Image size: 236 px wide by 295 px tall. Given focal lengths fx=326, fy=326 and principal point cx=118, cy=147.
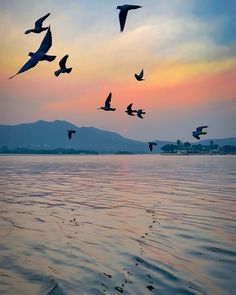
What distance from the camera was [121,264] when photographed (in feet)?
38.0

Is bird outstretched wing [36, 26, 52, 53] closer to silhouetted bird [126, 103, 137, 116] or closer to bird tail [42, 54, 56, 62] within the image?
bird tail [42, 54, 56, 62]

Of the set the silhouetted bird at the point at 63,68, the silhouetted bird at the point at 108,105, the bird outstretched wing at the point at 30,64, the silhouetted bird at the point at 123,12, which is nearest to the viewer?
the bird outstretched wing at the point at 30,64

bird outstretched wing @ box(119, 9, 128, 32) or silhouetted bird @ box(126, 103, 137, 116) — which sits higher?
bird outstretched wing @ box(119, 9, 128, 32)

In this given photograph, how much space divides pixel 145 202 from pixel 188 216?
6.43 metres

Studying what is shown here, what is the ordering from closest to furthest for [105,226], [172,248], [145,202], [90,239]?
1. [172,248]
2. [90,239]
3. [105,226]
4. [145,202]

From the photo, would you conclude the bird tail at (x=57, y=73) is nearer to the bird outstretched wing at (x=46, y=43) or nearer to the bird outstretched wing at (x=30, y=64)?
the bird outstretched wing at (x=46, y=43)

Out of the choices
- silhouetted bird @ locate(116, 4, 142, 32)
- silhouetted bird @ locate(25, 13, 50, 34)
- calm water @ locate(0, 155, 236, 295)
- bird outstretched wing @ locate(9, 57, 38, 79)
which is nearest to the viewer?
bird outstretched wing @ locate(9, 57, 38, 79)

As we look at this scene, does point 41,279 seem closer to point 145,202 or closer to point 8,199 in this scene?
point 145,202

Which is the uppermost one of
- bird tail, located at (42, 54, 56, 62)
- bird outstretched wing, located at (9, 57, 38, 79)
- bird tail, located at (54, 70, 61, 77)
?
bird tail, located at (54, 70, 61, 77)

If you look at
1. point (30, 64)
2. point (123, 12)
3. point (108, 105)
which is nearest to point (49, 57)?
point (30, 64)

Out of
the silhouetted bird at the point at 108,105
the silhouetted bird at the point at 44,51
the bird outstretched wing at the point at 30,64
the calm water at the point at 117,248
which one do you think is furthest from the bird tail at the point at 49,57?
the silhouetted bird at the point at 108,105

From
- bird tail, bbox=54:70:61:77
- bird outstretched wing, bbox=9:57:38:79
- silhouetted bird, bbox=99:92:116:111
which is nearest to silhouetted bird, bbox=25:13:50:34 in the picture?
bird outstretched wing, bbox=9:57:38:79

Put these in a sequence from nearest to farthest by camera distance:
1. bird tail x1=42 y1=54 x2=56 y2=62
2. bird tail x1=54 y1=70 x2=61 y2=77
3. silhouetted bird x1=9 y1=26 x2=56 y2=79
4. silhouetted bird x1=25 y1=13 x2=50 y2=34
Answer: silhouetted bird x1=9 y1=26 x2=56 y2=79 < bird tail x1=42 y1=54 x2=56 y2=62 < silhouetted bird x1=25 y1=13 x2=50 y2=34 < bird tail x1=54 y1=70 x2=61 y2=77

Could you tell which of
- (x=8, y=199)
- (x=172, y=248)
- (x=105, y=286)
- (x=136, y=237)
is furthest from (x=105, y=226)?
(x=8, y=199)
